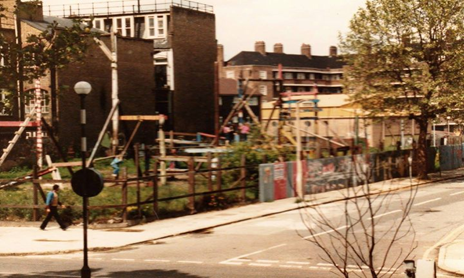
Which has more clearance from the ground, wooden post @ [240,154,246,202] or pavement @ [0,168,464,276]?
wooden post @ [240,154,246,202]

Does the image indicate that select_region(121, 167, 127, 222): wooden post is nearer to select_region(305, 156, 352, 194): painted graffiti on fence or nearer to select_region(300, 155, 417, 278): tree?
select_region(300, 155, 417, 278): tree

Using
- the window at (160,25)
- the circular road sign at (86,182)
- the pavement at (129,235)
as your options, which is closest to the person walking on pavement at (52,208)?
the pavement at (129,235)

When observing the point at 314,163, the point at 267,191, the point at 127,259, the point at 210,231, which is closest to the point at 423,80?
the point at 314,163

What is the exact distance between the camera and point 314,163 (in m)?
41.3

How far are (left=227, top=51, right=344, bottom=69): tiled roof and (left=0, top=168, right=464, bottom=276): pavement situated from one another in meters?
103

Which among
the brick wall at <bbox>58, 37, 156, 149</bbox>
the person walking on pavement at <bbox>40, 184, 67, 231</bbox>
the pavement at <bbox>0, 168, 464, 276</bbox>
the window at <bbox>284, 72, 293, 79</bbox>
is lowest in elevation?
the pavement at <bbox>0, 168, 464, 276</bbox>

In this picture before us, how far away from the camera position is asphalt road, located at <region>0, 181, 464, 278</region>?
1859 cm

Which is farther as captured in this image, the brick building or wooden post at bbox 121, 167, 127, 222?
the brick building

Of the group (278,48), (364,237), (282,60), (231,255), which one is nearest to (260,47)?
(282,60)

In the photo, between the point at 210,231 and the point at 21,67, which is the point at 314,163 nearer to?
the point at 210,231

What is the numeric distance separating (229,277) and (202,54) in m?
58.7

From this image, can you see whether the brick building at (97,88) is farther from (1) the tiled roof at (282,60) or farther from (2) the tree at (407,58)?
(1) the tiled roof at (282,60)

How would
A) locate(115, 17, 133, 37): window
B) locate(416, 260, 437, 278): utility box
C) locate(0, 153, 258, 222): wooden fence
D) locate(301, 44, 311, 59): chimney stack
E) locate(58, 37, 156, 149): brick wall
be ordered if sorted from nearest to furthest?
locate(416, 260, 437, 278): utility box, locate(0, 153, 258, 222): wooden fence, locate(58, 37, 156, 149): brick wall, locate(115, 17, 133, 37): window, locate(301, 44, 311, 59): chimney stack

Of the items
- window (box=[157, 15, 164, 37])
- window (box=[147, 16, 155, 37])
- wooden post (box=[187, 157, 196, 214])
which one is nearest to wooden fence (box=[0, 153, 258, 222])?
wooden post (box=[187, 157, 196, 214])
